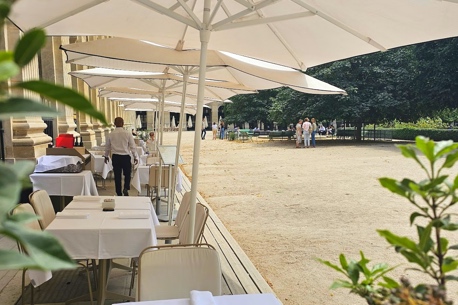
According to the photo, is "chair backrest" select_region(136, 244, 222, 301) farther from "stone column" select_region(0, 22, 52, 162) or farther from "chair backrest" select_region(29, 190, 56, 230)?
"stone column" select_region(0, 22, 52, 162)

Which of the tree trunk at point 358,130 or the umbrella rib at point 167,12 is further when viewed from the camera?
the tree trunk at point 358,130

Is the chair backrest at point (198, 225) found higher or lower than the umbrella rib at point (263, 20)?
lower

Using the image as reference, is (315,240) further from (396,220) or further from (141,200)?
(141,200)

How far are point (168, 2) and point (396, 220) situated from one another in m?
6.00

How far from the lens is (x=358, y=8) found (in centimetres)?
395

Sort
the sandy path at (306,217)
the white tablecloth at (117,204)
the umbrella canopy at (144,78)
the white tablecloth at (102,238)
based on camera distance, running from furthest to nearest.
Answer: the umbrella canopy at (144,78) < the sandy path at (306,217) < the white tablecloth at (117,204) < the white tablecloth at (102,238)

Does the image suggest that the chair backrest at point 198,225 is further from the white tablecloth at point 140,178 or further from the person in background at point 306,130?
the person in background at point 306,130

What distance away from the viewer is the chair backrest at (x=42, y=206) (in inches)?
167

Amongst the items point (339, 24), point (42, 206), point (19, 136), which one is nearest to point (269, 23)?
point (339, 24)

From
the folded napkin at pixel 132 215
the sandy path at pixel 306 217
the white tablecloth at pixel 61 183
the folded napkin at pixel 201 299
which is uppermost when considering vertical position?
the folded napkin at pixel 132 215

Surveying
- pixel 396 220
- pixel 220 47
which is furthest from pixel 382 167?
pixel 220 47

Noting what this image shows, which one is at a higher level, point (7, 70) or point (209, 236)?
point (7, 70)

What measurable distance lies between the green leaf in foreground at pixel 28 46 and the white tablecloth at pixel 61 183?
728 centimetres

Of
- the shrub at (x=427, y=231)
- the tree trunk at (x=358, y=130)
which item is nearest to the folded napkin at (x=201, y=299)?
the shrub at (x=427, y=231)
